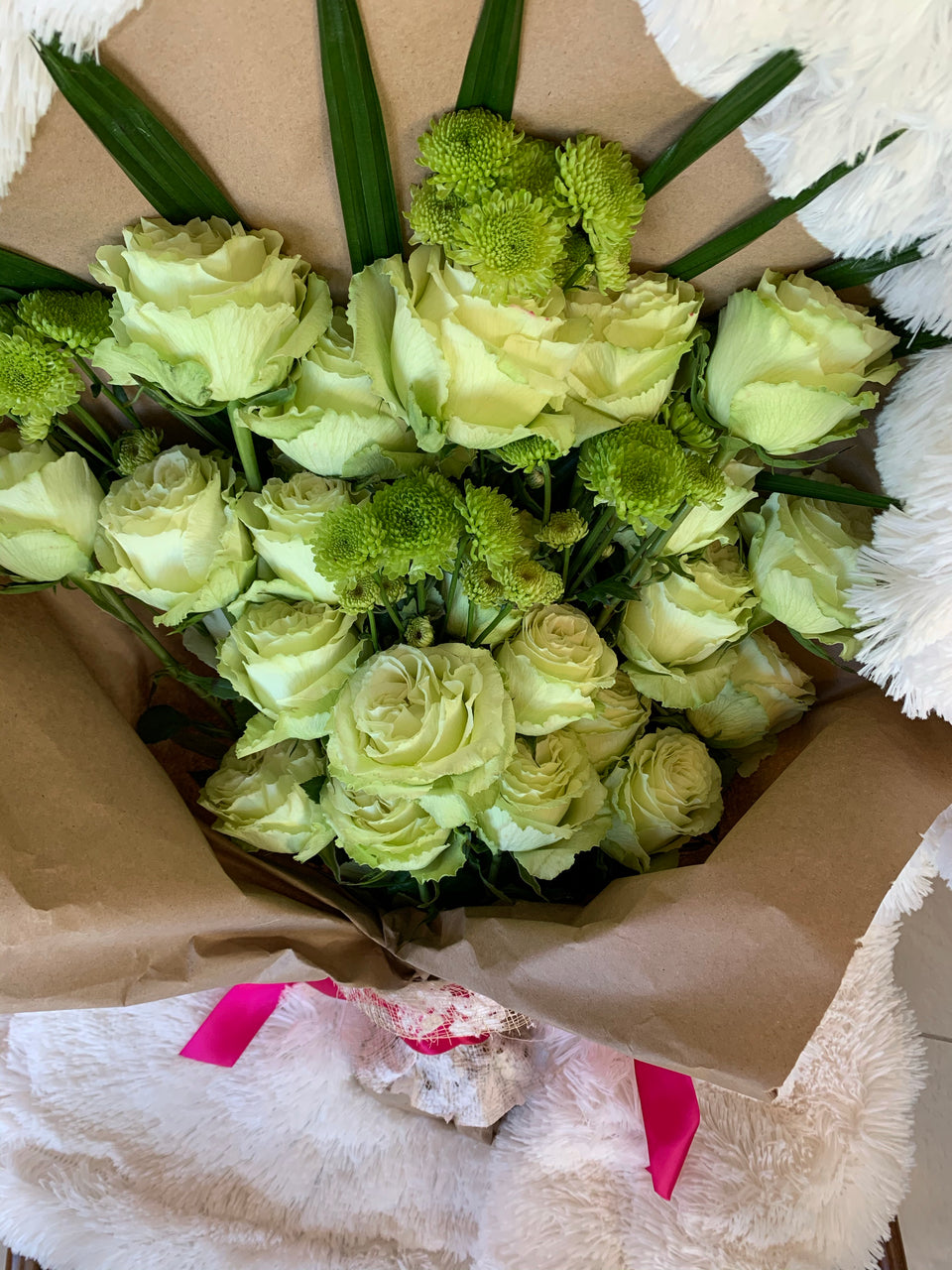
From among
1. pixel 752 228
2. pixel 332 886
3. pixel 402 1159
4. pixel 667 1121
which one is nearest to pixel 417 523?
pixel 752 228

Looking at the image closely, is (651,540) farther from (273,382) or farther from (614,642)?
(273,382)

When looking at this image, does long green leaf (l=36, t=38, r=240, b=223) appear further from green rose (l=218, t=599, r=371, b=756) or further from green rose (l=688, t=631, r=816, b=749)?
green rose (l=688, t=631, r=816, b=749)

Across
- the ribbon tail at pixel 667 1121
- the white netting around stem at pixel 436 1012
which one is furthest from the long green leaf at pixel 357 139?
the ribbon tail at pixel 667 1121

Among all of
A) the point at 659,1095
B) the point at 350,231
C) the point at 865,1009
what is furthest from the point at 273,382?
the point at 865,1009

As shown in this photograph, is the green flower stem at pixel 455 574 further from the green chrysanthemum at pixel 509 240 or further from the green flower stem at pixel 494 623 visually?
the green chrysanthemum at pixel 509 240

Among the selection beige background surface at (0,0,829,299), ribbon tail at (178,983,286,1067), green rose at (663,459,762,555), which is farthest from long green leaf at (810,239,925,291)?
ribbon tail at (178,983,286,1067)
